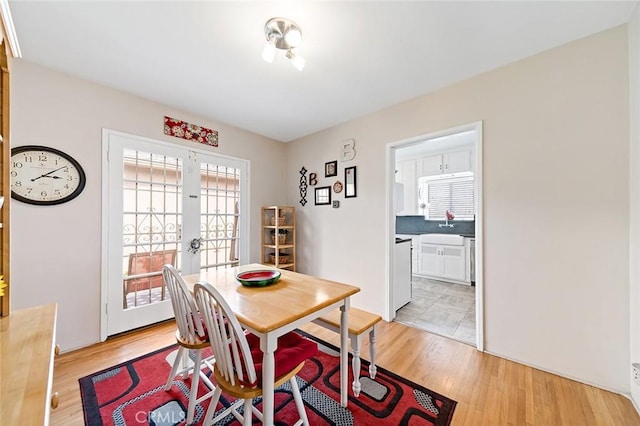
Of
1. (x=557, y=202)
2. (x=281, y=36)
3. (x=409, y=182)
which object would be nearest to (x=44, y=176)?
(x=281, y=36)

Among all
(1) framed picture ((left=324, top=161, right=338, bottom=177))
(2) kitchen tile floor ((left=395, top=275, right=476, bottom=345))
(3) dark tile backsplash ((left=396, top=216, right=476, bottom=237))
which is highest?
(1) framed picture ((left=324, top=161, right=338, bottom=177))

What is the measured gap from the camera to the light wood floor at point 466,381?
1469 mm

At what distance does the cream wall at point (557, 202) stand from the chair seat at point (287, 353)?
5.77ft

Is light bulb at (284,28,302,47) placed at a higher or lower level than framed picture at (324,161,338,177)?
higher

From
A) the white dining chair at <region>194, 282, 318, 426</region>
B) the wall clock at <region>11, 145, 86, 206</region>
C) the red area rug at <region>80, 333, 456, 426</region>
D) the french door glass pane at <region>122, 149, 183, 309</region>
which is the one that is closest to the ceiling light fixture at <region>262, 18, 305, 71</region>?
the white dining chair at <region>194, 282, 318, 426</region>

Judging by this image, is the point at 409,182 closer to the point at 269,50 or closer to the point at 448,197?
the point at 448,197

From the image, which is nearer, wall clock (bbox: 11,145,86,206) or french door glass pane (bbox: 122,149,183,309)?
wall clock (bbox: 11,145,86,206)

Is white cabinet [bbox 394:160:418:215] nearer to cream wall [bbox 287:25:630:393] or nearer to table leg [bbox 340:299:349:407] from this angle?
cream wall [bbox 287:25:630:393]

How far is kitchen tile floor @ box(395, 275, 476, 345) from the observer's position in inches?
102

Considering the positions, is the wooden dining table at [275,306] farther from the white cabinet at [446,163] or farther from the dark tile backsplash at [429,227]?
the white cabinet at [446,163]

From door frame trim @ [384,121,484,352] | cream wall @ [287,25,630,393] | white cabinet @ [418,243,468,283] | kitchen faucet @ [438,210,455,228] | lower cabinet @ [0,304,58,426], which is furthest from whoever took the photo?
kitchen faucet @ [438,210,455,228]

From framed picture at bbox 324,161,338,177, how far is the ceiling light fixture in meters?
1.74

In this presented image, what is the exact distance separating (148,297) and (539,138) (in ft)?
13.0

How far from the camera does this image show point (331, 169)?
336cm
